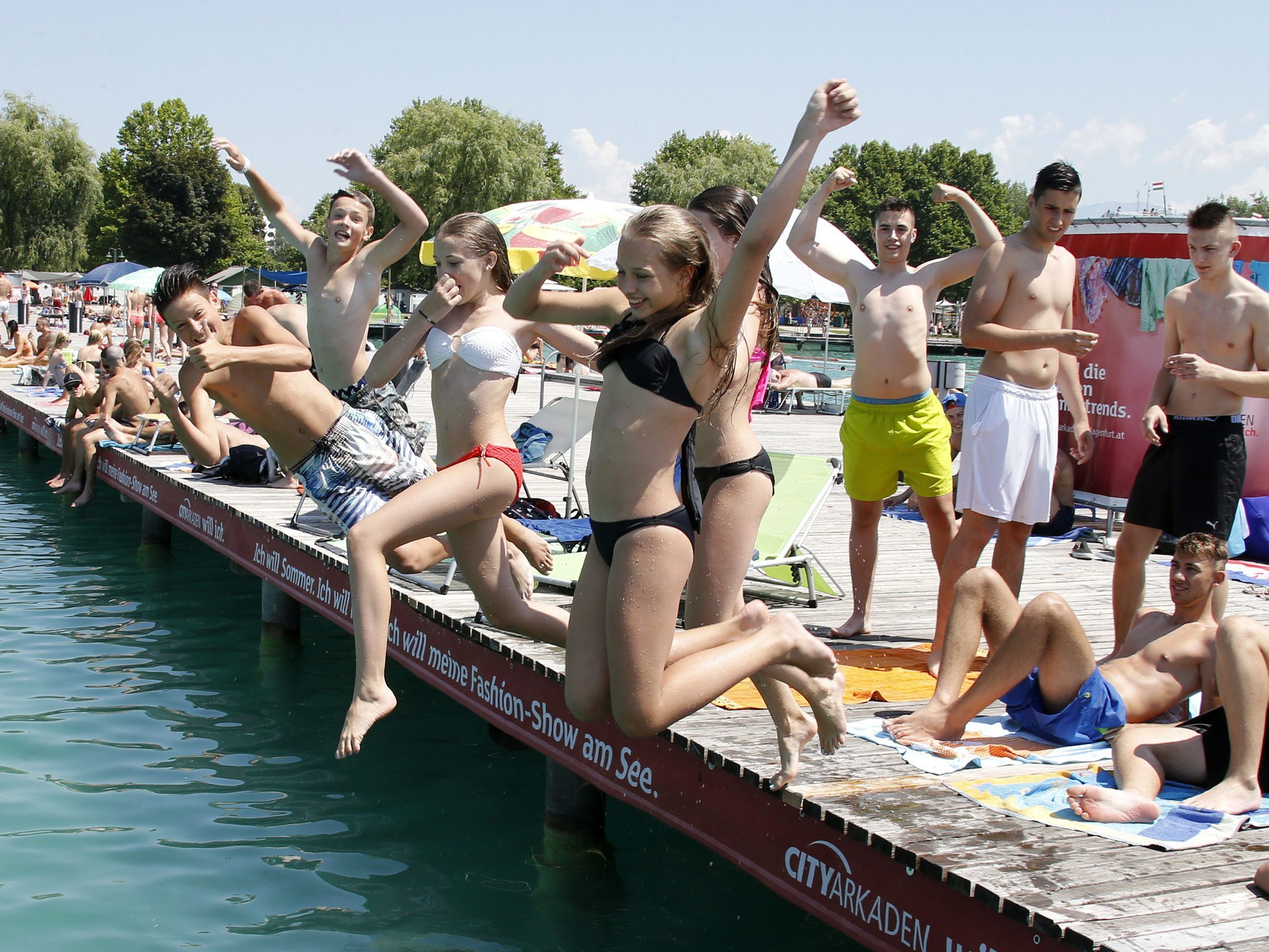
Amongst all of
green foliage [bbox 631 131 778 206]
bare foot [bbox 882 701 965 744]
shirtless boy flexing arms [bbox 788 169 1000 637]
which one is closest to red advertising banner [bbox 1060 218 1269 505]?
shirtless boy flexing arms [bbox 788 169 1000 637]

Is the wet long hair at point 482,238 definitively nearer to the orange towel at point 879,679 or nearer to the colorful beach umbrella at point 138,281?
the orange towel at point 879,679

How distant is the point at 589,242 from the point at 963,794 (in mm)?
6512

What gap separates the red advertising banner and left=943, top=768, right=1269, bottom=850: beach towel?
7583 millimetres

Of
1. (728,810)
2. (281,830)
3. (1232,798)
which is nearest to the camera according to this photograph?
(1232,798)

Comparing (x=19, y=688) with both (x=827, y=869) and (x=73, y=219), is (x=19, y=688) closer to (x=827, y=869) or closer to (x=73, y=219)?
(x=827, y=869)

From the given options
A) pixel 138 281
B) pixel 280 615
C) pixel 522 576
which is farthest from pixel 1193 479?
pixel 138 281

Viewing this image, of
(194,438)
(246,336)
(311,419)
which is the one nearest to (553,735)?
(311,419)

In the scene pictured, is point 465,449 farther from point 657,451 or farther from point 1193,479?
point 1193,479

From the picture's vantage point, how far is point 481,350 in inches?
193

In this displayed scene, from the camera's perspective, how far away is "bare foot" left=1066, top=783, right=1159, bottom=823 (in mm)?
3818

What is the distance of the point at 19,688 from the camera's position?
826 centimetres

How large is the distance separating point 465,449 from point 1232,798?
2.99m

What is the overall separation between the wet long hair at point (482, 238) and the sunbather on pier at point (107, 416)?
10.7 meters

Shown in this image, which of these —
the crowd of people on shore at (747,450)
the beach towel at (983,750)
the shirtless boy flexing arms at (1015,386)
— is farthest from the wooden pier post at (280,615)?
the beach towel at (983,750)
